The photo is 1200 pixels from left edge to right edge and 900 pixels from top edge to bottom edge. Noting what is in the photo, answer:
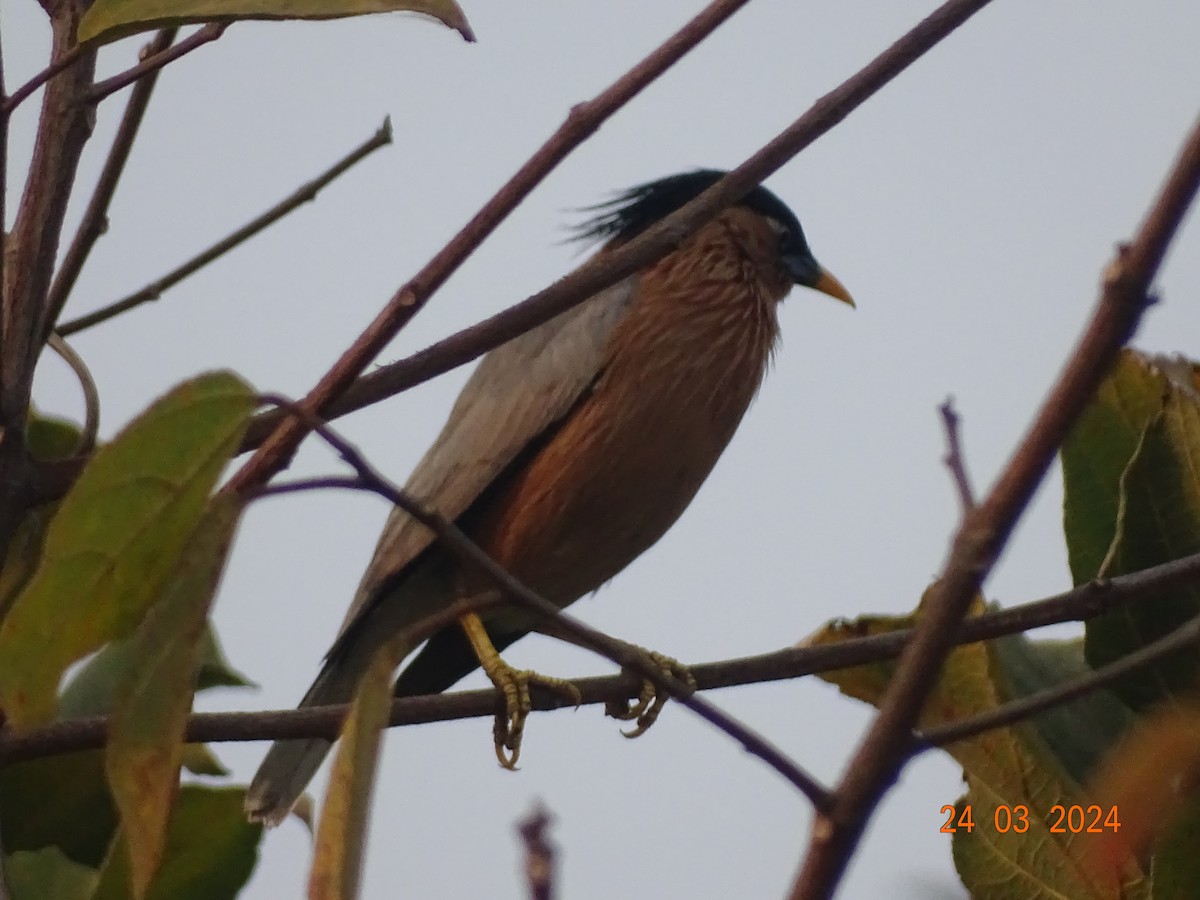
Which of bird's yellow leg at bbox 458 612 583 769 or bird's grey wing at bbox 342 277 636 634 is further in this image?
bird's grey wing at bbox 342 277 636 634

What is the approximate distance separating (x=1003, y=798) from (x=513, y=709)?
1.05 meters

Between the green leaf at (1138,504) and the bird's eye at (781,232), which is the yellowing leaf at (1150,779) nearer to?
the green leaf at (1138,504)

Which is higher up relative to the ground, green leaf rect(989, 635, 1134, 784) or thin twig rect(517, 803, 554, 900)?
green leaf rect(989, 635, 1134, 784)

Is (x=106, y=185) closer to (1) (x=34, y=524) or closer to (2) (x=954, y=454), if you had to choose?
(1) (x=34, y=524)

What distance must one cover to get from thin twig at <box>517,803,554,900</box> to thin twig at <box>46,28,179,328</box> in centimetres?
128

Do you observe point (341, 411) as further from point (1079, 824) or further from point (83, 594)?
point (1079, 824)

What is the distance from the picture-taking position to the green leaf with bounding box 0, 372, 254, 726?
3.90 ft

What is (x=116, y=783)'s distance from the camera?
3.78ft

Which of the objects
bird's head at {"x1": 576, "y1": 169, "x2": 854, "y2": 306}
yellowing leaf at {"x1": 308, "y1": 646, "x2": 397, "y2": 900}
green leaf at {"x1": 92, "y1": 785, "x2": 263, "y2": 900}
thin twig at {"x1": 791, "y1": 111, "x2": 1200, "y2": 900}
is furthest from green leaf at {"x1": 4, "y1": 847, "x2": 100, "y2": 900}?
bird's head at {"x1": 576, "y1": 169, "x2": 854, "y2": 306}

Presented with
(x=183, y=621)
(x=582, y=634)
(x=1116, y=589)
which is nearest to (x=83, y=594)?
(x=183, y=621)

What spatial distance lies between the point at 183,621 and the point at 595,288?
576 millimetres

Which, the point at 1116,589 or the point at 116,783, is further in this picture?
the point at 1116,589

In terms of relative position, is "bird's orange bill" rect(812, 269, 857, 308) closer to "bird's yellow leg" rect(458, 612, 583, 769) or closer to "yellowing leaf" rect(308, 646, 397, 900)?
"bird's yellow leg" rect(458, 612, 583, 769)

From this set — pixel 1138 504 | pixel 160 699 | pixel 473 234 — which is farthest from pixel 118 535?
pixel 1138 504
